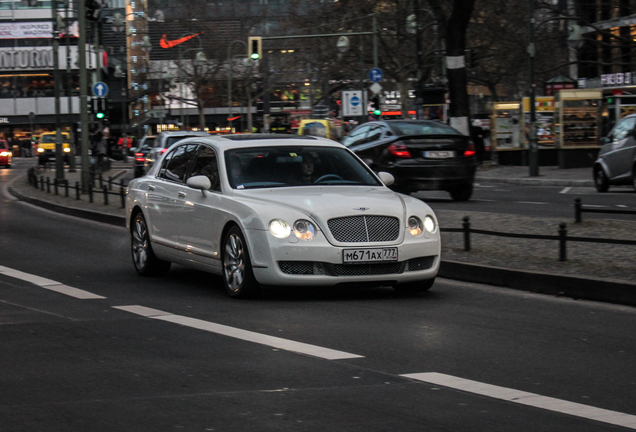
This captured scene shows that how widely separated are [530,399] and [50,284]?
6.21 m

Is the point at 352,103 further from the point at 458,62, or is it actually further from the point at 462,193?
the point at 458,62

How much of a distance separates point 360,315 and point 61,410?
3.58 m

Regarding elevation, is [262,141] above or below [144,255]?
above

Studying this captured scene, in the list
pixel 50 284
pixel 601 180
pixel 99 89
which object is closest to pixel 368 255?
pixel 50 284

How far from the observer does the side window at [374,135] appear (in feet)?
69.7

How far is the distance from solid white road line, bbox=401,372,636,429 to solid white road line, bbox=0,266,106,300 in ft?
14.5

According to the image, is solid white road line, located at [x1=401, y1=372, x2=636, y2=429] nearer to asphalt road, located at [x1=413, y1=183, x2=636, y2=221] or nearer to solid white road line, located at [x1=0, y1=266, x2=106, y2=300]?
solid white road line, located at [x1=0, y1=266, x2=106, y2=300]

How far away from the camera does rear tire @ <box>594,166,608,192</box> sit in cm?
2395

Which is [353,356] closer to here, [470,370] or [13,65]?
[470,370]

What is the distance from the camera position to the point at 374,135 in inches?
843

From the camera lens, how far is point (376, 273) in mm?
9180

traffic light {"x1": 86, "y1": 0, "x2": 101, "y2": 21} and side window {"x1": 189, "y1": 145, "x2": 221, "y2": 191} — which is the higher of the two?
traffic light {"x1": 86, "y1": 0, "x2": 101, "y2": 21}

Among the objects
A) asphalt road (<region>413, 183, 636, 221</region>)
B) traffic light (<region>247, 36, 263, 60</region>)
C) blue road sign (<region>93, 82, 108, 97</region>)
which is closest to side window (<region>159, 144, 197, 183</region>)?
asphalt road (<region>413, 183, 636, 221</region>)

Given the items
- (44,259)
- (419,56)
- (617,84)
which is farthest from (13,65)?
(44,259)
